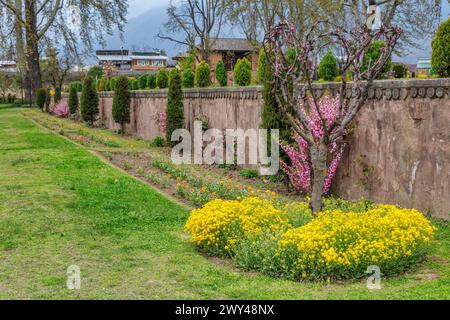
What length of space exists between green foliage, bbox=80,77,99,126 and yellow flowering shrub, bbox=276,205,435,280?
21733 mm

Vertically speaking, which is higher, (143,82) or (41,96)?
(143,82)

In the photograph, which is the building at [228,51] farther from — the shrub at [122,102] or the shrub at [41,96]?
the shrub at [122,102]

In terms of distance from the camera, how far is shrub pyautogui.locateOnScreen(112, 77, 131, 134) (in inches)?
868

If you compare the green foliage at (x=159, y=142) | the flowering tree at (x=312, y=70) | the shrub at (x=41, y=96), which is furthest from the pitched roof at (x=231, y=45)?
the flowering tree at (x=312, y=70)

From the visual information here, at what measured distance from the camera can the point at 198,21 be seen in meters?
44.2

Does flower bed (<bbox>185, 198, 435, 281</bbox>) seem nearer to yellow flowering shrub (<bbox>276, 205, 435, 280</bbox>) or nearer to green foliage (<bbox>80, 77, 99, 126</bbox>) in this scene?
yellow flowering shrub (<bbox>276, 205, 435, 280</bbox>)

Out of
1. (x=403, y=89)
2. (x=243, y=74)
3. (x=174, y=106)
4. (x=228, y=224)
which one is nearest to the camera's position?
(x=228, y=224)

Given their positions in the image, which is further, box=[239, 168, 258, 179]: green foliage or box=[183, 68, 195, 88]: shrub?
box=[183, 68, 195, 88]: shrub

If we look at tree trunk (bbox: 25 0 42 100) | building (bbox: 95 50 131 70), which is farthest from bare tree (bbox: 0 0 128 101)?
building (bbox: 95 50 131 70)

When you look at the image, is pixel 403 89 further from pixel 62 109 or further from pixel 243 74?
pixel 62 109

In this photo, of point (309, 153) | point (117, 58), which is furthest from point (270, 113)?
point (117, 58)

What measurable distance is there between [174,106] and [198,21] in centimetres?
2883

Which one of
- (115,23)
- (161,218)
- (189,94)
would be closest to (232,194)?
(161,218)

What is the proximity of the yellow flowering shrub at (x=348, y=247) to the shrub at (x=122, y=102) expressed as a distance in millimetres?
16696
